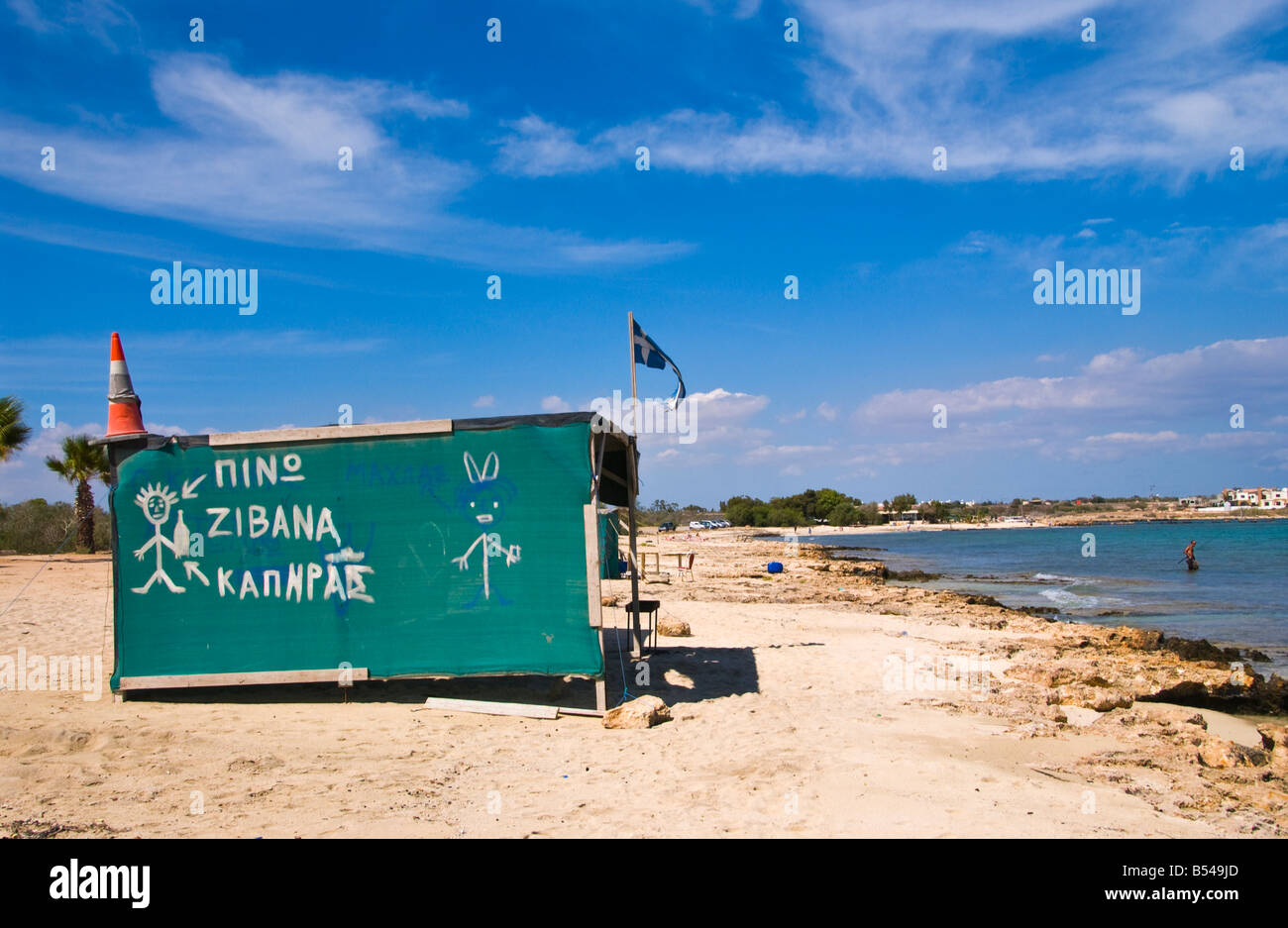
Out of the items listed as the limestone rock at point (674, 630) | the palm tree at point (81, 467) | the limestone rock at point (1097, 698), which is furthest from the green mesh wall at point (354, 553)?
the palm tree at point (81, 467)

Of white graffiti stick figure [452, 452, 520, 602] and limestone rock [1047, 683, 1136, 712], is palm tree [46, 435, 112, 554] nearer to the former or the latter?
white graffiti stick figure [452, 452, 520, 602]

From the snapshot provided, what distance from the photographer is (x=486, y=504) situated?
8.66 meters

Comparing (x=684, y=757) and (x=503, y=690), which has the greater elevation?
(x=503, y=690)

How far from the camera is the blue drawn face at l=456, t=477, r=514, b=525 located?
28.4ft

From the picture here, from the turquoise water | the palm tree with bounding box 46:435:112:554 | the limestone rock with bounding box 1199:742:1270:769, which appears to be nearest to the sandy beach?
the limestone rock with bounding box 1199:742:1270:769

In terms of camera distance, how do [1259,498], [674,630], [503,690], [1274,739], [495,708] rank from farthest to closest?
[1259,498]
[674,630]
[503,690]
[495,708]
[1274,739]

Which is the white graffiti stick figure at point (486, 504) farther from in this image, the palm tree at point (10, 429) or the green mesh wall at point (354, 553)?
the palm tree at point (10, 429)

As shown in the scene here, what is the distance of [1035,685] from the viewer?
433 inches

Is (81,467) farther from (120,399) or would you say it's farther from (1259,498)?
(1259,498)

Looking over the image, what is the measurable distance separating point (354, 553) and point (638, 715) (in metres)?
3.66

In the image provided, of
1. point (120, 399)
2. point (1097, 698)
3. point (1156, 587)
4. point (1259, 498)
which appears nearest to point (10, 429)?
point (120, 399)

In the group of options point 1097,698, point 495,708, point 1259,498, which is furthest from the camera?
point 1259,498
